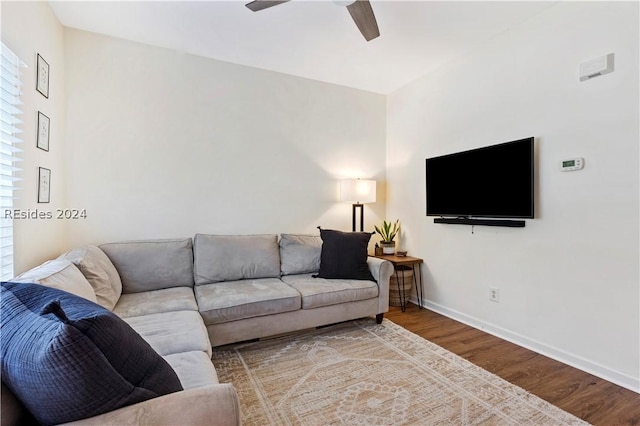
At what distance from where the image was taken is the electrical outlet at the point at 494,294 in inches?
108

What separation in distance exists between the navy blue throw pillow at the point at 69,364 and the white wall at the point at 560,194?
8.75 feet

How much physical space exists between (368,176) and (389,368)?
2.44m

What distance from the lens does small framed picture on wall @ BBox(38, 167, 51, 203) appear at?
2203 mm

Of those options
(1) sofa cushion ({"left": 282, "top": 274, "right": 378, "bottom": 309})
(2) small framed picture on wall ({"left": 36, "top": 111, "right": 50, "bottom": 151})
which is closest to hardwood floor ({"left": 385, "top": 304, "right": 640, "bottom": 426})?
(1) sofa cushion ({"left": 282, "top": 274, "right": 378, "bottom": 309})

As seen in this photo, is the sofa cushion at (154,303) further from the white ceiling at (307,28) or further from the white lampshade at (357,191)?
the white ceiling at (307,28)

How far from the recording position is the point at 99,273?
208 centimetres

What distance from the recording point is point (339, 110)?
3.84 metres

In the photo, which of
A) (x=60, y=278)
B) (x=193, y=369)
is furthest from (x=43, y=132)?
(x=193, y=369)

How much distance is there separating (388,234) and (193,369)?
290 centimetres

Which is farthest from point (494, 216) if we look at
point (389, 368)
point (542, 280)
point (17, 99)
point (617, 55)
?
point (17, 99)

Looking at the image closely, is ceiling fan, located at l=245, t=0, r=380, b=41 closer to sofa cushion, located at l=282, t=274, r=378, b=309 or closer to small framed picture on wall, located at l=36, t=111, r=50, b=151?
small framed picture on wall, located at l=36, t=111, r=50, b=151

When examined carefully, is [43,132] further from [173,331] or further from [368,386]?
→ [368,386]

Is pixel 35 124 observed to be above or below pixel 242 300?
above

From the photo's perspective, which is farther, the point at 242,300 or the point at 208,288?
→ the point at 208,288
